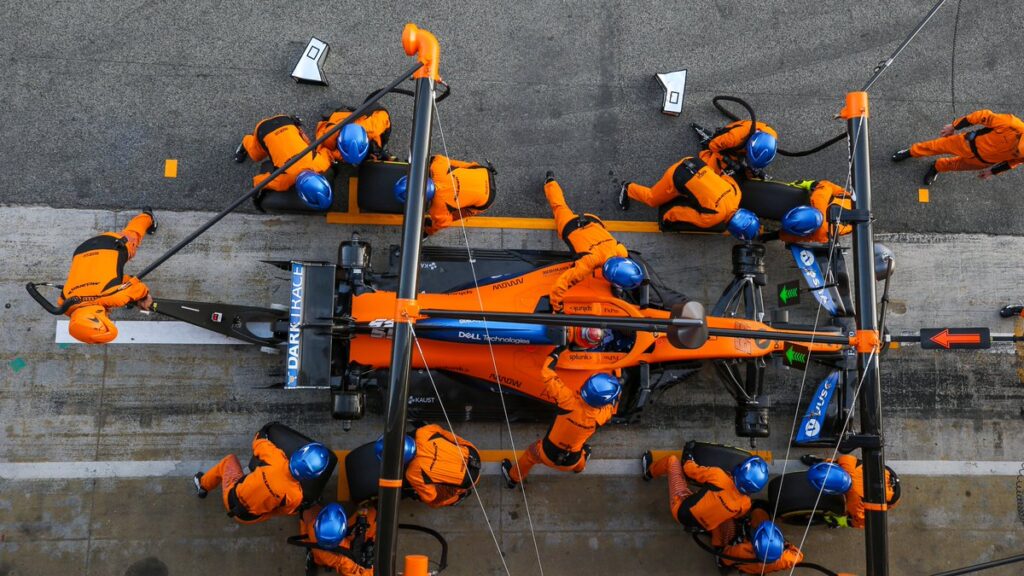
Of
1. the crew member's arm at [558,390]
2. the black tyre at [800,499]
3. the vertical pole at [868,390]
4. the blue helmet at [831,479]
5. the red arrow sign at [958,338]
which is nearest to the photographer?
the vertical pole at [868,390]

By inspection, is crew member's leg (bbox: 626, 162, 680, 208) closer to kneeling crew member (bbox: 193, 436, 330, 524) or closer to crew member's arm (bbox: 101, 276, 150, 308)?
kneeling crew member (bbox: 193, 436, 330, 524)

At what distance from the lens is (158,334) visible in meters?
7.12

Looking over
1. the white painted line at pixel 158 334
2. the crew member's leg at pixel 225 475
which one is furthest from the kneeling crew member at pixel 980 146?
the crew member's leg at pixel 225 475

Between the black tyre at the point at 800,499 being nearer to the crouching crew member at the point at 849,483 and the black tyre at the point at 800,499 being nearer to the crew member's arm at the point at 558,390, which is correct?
the crouching crew member at the point at 849,483

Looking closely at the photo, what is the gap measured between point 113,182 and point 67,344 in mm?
1956

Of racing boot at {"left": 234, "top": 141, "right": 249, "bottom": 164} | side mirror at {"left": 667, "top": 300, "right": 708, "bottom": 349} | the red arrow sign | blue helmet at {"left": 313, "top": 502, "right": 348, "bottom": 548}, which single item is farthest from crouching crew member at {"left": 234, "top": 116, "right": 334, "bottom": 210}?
the red arrow sign

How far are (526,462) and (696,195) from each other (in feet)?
11.7

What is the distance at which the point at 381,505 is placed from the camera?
382 cm

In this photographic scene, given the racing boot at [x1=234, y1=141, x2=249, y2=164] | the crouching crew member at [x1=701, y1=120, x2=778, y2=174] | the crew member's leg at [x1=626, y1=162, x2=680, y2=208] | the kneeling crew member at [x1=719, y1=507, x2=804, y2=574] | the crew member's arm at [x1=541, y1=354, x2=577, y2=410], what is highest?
the crouching crew member at [x1=701, y1=120, x2=778, y2=174]

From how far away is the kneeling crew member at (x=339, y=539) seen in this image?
589 cm

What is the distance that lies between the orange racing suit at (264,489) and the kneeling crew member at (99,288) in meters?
1.83

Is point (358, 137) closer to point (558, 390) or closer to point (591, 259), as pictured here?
point (591, 259)

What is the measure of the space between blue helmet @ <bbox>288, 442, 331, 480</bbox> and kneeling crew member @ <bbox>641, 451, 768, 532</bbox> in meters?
3.84

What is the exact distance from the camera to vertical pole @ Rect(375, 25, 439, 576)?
3738mm
